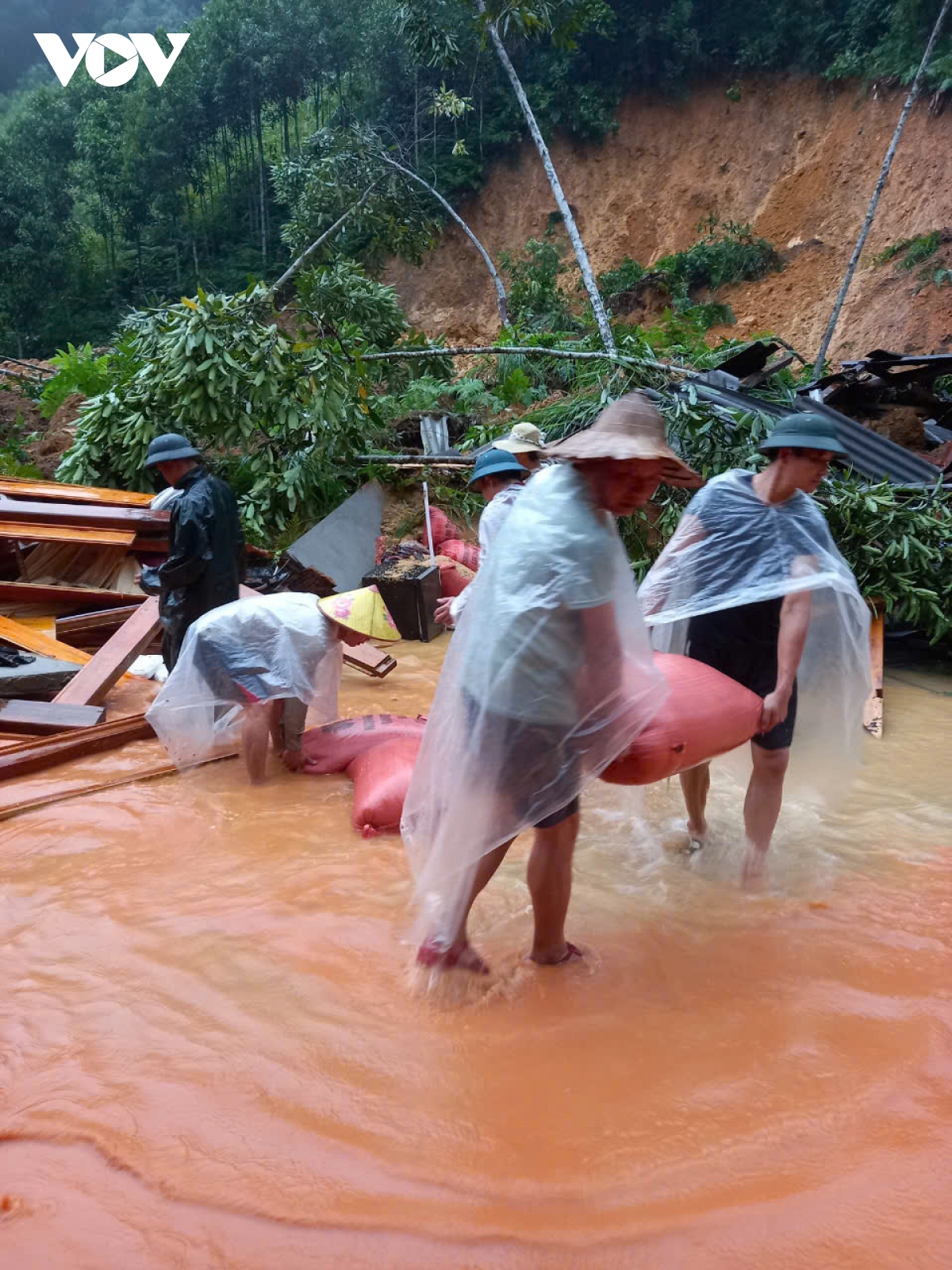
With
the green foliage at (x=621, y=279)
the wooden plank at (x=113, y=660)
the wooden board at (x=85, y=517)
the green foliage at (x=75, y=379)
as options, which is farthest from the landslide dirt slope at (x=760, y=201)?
the wooden plank at (x=113, y=660)

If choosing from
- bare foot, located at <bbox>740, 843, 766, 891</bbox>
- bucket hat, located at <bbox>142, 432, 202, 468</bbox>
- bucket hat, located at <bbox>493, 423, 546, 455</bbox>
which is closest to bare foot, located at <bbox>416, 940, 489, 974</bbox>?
bare foot, located at <bbox>740, 843, 766, 891</bbox>

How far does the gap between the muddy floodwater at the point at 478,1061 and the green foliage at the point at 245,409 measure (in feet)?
15.1

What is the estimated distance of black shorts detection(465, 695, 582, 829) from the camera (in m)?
2.09

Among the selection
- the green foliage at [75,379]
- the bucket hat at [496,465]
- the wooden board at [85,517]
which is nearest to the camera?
the bucket hat at [496,465]

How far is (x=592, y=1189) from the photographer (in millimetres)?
1645

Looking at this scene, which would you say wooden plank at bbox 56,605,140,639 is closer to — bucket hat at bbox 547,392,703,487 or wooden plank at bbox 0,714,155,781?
wooden plank at bbox 0,714,155,781

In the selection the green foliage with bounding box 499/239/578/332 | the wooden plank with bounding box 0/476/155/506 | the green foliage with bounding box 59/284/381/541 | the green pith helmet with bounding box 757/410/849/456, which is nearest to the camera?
the green pith helmet with bounding box 757/410/849/456

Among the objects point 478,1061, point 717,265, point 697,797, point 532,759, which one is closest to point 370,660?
point 697,797

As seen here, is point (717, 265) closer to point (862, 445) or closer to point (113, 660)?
point (862, 445)

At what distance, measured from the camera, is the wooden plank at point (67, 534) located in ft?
19.9

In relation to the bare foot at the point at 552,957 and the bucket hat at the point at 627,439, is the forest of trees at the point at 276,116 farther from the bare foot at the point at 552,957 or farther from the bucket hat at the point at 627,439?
the bare foot at the point at 552,957

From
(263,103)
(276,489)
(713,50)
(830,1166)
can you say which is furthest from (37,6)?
(830,1166)

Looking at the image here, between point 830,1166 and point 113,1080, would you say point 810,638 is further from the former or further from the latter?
point 113,1080

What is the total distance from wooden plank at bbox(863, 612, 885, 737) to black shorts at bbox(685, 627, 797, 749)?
63.0 inches
